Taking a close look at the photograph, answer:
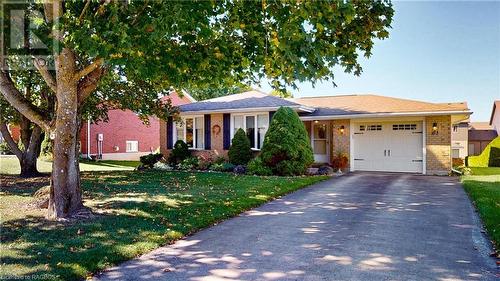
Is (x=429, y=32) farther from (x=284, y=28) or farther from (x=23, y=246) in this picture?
(x=23, y=246)

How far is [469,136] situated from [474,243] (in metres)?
38.0

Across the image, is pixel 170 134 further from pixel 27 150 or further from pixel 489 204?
pixel 489 204

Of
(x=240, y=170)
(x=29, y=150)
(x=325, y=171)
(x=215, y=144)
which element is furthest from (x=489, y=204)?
(x=29, y=150)

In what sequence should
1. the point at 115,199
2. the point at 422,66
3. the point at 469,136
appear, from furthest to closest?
1. the point at 469,136
2. the point at 422,66
3. the point at 115,199

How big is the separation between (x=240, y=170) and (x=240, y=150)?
59.7 inches

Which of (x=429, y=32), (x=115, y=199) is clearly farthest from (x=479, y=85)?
(x=115, y=199)

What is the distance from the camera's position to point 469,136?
37688mm

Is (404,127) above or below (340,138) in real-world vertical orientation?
above

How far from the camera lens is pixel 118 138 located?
95.2ft

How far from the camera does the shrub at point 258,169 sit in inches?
571

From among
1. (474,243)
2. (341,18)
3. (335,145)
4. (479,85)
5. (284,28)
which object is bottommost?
(474,243)

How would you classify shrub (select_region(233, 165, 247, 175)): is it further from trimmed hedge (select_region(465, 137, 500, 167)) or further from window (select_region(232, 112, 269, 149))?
trimmed hedge (select_region(465, 137, 500, 167))

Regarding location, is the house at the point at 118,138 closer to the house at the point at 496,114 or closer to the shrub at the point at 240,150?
the shrub at the point at 240,150

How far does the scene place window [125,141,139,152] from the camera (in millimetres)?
29906
